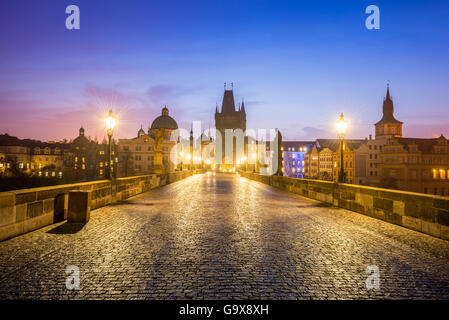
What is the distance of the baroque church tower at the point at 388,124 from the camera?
110 metres

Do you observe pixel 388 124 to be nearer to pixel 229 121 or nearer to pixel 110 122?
pixel 229 121

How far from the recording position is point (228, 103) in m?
126

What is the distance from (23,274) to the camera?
13.7ft

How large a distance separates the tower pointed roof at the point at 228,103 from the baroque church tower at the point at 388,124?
60.8 m

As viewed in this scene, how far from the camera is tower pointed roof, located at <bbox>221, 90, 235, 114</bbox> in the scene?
12431 centimetres

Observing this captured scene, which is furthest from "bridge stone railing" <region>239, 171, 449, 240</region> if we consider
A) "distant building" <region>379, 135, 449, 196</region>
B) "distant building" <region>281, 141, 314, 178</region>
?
"distant building" <region>281, 141, 314, 178</region>

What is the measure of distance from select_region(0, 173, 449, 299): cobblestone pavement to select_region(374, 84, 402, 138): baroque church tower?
11717 centimetres

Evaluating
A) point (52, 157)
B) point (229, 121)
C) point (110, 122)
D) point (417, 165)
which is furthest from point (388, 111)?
point (52, 157)

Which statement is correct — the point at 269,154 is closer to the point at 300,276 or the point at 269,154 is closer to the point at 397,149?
the point at 397,149

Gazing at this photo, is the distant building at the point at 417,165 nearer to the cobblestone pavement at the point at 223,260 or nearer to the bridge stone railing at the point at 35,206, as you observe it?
the cobblestone pavement at the point at 223,260

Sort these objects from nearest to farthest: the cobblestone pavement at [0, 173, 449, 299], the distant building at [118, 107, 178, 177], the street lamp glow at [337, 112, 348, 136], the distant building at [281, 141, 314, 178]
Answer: the cobblestone pavement at [0, 173, 449, 299] < the street lamp glow at [337, 112, 348, 136] < the distant building at [118, 107, 178, 177] < the distant building at [281, 141, 314, 178]

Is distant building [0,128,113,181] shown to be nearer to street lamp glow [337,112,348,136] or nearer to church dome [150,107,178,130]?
church dome [150,107,178,130]

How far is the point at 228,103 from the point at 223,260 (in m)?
124
